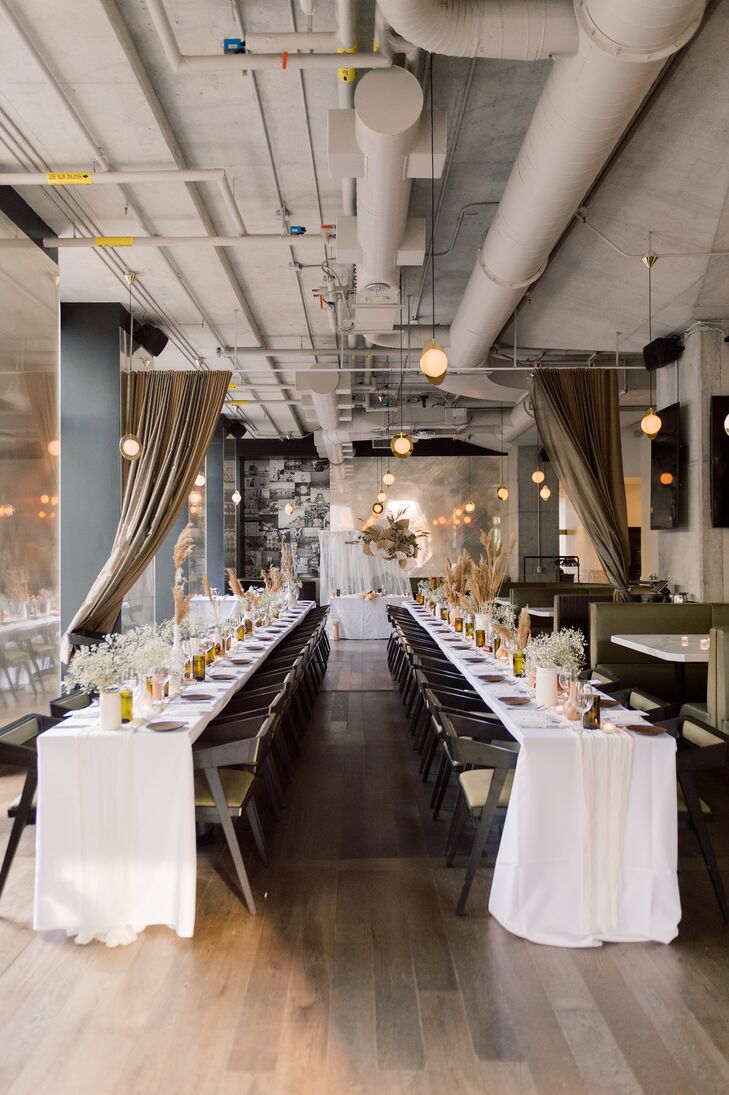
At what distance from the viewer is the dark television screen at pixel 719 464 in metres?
7.68

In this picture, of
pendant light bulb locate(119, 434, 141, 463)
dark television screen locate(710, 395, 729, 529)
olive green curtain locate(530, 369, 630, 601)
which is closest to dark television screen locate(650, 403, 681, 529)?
dark television screen locate(710, 395, 729, 529)

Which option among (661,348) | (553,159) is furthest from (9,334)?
(661,348)

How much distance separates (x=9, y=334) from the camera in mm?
5465

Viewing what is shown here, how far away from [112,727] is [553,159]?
3.50 metres

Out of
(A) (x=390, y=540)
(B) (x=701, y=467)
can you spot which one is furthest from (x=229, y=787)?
(A) (x=390, y=540)

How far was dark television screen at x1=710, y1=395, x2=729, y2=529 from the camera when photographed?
25.2 ft

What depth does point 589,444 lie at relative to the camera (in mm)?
7660

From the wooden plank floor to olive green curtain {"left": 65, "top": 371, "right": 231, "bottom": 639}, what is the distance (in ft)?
12.1

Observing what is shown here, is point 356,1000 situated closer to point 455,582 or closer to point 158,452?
point 158,452

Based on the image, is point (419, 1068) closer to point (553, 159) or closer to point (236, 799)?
point (236, 799)

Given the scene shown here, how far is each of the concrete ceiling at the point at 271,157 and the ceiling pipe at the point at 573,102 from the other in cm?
63

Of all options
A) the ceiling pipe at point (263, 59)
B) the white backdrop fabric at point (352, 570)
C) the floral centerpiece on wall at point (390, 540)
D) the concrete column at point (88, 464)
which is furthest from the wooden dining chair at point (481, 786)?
the white backdrop fabric at point (352, 570)

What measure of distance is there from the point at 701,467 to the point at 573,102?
5.01m

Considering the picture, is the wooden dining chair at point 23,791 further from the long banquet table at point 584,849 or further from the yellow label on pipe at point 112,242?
the yellow label on pipe at point 112,242
